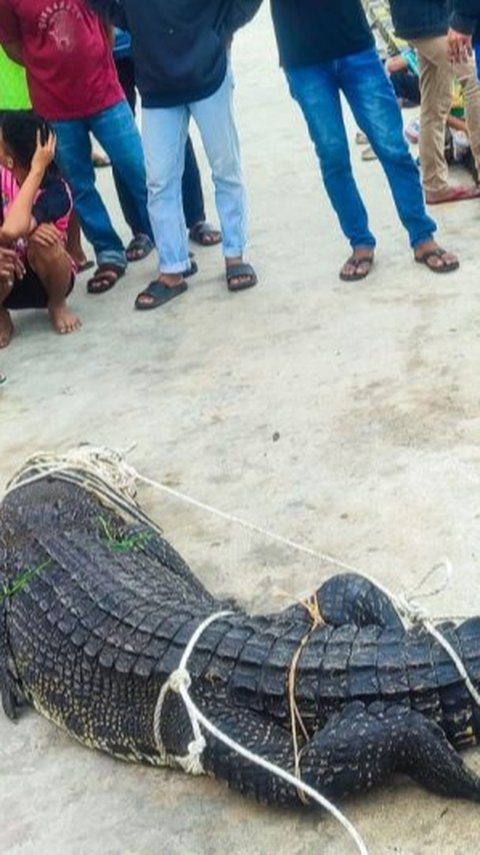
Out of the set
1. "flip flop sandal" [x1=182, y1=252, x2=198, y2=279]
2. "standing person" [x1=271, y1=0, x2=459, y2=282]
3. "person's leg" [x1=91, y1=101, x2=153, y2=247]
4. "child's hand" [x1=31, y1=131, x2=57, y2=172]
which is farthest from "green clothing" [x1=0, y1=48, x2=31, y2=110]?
"standing person" [x1=271, y1=0, x2=459, y2=282]

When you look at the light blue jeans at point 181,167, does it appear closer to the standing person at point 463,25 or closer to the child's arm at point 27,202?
the child's arm at point 27,202

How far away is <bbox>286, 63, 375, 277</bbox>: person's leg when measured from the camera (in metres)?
4.83

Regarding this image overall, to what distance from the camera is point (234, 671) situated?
2441 mm

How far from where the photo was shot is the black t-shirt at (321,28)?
464 cm

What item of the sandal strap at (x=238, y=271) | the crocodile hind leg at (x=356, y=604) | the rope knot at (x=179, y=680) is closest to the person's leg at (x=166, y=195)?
the sandal strap at (x=238, y=271)

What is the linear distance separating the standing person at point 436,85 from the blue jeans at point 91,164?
1.37 metres

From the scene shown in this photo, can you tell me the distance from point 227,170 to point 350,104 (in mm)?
637

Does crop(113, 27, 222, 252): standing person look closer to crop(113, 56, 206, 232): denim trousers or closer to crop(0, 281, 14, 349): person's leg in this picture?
crop(113, 56, 206, 232): denim trousers

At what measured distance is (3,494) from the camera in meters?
3.88

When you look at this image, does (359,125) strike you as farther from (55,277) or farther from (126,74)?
(126,74)

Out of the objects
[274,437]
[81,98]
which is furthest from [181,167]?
[274,437]

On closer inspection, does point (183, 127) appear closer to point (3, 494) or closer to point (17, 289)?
point (17, 289)

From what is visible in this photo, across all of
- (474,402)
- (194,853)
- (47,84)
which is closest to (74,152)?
(47,84)

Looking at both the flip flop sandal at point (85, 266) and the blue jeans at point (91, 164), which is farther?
the flip flop sandal at point (85, 266)
